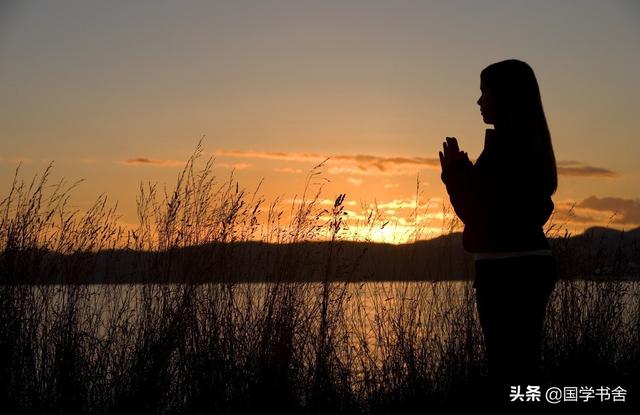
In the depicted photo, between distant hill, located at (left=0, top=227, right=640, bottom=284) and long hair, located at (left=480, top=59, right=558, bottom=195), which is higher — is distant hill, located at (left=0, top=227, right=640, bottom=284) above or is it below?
below

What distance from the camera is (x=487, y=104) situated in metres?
2.63

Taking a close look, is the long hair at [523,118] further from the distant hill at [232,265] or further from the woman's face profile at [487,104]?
the distant hill at [232,265]

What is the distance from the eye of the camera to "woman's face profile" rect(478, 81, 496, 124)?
2.61 m

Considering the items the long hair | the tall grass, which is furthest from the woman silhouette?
the tall grass

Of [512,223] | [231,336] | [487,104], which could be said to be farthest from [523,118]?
[231,336]

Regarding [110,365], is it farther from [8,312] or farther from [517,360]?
[517,360]

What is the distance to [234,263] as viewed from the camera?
4.67 m

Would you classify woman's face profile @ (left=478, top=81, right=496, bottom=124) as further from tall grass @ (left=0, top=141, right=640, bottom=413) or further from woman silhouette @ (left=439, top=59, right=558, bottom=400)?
tall grass @ (left=0, top=141, right=640, bottom=413)

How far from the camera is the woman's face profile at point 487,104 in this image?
261 cm

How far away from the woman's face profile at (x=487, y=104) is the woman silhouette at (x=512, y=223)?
0.21ft

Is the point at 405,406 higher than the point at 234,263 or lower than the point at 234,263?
lower

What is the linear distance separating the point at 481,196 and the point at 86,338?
2936 millimetres

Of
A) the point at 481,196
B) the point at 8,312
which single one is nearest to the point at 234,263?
the point at 8,312

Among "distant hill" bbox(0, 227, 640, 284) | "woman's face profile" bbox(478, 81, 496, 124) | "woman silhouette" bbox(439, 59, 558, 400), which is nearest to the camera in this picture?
"woman silhouette" bbox(439, 59, 558, 400)
